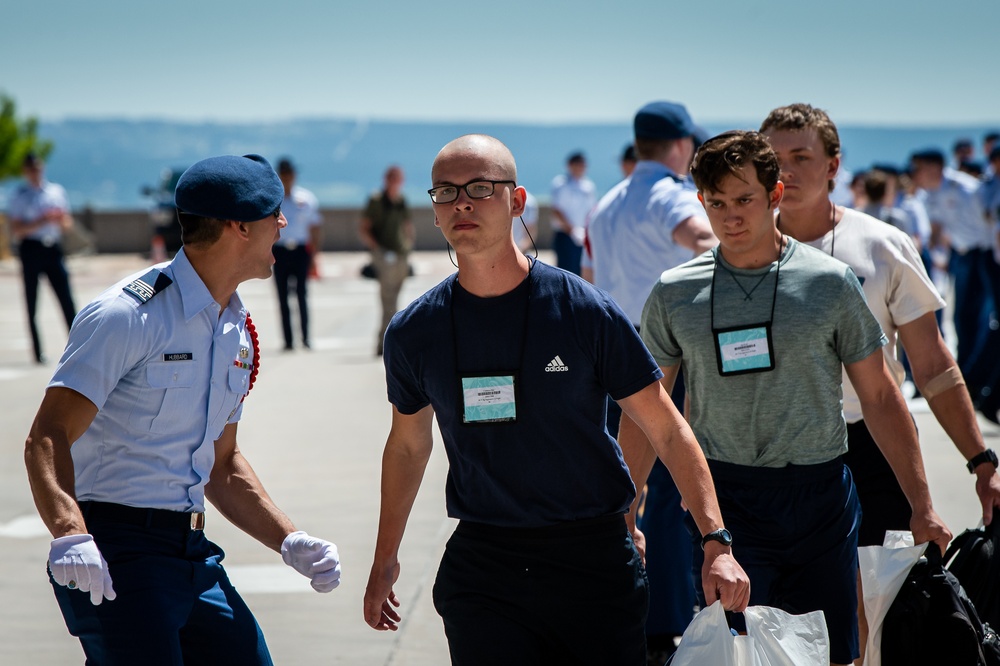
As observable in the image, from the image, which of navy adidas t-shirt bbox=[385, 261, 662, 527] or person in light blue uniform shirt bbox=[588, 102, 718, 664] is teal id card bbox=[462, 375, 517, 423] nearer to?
navy adidas t-shirt bbox=[385, 261, 662, 527]

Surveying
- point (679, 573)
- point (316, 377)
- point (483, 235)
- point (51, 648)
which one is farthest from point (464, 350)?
point (316, 377)

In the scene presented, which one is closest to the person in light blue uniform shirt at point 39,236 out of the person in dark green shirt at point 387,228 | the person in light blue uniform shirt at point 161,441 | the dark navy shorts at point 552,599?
the person in dark green shirt at point 387,228

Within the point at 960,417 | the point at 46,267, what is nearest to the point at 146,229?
the point at 46,267

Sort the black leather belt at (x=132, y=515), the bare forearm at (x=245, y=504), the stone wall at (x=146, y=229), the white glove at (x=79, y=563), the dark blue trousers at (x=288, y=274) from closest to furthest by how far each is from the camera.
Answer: the white glove at (x=79, y=563)
the black leather belt at (x=132, y=515)
the bare forearm at (x=245, y=504)
the dark blue trousers at (x=288, y=274)
the stone wall at (x=146, y=229)

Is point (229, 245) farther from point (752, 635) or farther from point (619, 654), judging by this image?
point (752, 635)

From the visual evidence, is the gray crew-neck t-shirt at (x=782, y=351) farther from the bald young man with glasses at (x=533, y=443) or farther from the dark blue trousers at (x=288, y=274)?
the dark blue trousers at (x=288, y=274)

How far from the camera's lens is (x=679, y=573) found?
478cm

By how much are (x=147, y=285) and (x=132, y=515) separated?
56cm

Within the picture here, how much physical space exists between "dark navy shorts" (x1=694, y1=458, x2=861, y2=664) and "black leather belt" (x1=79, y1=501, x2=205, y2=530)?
1.44 metres

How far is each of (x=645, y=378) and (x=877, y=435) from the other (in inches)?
40.7

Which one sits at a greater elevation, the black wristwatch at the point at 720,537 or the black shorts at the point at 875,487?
the black wristwatch at the point at 720,537

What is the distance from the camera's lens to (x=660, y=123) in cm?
538

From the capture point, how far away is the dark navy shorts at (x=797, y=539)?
3438 mm

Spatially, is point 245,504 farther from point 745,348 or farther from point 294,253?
point 294,253
